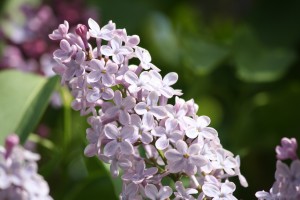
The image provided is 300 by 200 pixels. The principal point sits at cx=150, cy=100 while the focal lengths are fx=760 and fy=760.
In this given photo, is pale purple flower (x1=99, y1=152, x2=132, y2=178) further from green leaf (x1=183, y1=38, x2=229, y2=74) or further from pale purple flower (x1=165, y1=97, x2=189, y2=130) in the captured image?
green leaf (x1=183, y1=38, x2=229, y2=74)

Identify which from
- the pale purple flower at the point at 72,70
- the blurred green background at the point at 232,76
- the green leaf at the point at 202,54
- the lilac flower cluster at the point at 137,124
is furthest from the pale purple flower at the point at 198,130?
the green leaf at the point at 202,54

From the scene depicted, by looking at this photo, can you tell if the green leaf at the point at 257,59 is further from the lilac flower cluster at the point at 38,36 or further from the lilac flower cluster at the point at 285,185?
the lilac flower cluster at the point at 285,185

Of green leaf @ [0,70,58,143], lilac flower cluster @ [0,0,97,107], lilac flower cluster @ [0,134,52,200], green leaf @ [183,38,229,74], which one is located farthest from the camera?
green leaf @ [183,38,229,74]

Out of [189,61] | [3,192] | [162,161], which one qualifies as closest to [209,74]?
[189,61]

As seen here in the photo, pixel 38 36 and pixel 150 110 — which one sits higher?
pixel 150 110

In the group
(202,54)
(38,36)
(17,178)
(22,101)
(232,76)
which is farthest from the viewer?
(232,76)

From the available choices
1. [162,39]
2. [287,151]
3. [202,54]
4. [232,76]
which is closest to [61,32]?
[287,151]

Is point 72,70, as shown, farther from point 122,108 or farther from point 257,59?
point 257,59

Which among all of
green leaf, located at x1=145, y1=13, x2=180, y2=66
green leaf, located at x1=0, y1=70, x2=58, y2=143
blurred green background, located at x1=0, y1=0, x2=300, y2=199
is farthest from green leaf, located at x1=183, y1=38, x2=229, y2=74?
green leaf, located at x1=0, y1=70, x2=58, y2=143
